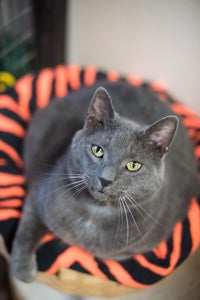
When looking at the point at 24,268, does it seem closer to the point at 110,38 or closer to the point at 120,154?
the point at 120,154

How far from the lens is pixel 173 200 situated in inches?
45.4

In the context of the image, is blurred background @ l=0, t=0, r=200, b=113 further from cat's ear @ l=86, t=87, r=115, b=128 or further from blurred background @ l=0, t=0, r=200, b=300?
cat's ear @ l=86, t=87, r=115, b=128

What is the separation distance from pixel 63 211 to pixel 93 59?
3.35ft

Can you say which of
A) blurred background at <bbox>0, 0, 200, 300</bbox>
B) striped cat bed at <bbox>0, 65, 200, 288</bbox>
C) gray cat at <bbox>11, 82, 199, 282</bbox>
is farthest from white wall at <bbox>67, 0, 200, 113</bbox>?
gray cat at <bbox>11, 82, 199, 282</bbox>

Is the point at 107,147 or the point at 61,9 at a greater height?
the point at 61,9

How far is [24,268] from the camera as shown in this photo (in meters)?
1.05

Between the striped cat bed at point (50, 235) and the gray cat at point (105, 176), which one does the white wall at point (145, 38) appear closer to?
the striped cat bed at point (50, 235)

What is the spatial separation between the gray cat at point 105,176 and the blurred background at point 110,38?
31 cm

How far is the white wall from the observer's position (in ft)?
4.87

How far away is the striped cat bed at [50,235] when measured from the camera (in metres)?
1.07

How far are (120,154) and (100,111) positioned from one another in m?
0.13

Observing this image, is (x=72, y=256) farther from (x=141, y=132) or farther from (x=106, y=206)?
(x=141, y=132)

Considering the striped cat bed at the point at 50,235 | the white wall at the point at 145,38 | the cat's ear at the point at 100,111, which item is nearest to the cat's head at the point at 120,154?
the cat's ear at the point at 100,111

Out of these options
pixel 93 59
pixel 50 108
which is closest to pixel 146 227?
pixel 50 108
